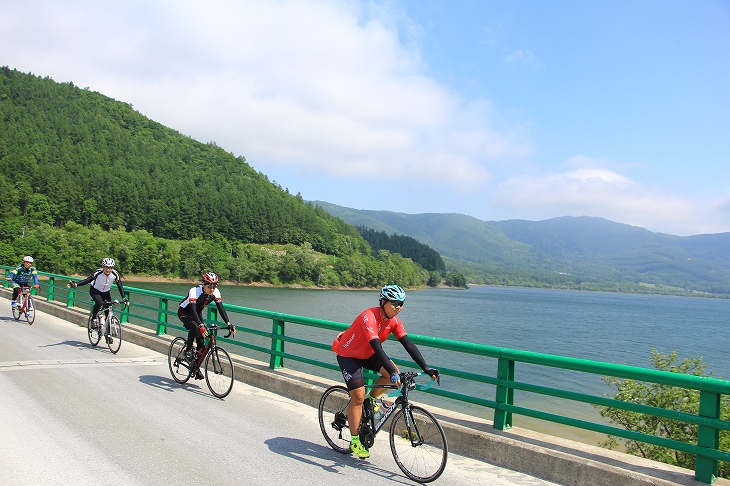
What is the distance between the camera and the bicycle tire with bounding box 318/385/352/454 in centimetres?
566

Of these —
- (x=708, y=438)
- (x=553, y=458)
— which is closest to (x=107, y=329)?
(x=553, y=458)

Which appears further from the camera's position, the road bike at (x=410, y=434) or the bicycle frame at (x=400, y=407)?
the bicycle frame at (x=400, y=407)

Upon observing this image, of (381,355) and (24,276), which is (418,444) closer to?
(381,355)

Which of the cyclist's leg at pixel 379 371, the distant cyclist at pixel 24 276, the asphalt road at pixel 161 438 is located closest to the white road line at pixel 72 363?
the asphalt road at pixel 161 438

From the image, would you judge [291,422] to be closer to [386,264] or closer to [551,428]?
[551,428]

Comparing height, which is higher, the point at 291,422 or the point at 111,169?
the point at 111,169

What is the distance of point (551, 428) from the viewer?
1664cm

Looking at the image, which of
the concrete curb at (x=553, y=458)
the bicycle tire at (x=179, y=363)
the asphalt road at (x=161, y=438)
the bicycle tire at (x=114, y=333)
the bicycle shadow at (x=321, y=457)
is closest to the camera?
the concrete curb at (x=553, y=458)

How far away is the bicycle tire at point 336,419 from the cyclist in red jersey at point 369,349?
32 cm

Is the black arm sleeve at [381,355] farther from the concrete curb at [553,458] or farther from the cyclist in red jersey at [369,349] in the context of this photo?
the concrete curb at [553,458]

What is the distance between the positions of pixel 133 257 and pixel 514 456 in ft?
354

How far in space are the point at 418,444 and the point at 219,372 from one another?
417cm

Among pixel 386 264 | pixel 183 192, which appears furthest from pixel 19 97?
pixel 386 264

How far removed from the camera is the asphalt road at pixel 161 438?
483cm
